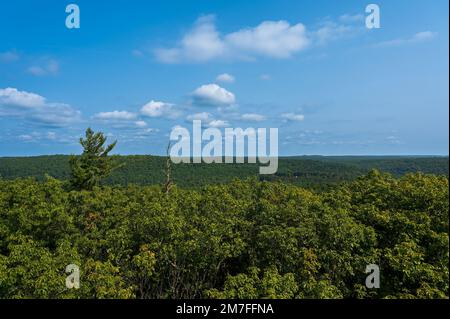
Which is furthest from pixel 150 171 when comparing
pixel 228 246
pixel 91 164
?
pixel 228 246

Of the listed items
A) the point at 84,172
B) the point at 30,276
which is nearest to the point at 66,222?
the point at 30,276

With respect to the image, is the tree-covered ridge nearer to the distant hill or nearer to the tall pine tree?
the tall pine tree

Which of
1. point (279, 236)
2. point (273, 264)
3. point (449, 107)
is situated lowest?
point (273, 264)

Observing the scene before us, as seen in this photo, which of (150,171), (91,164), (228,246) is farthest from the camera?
(150,171)

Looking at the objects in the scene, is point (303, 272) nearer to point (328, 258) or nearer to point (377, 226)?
point (328, 258)

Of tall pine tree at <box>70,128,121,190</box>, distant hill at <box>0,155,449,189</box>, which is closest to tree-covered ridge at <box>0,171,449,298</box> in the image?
tall pine tree at <box>70,128,121,190</box>

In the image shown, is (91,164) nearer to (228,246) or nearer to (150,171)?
(228,246)

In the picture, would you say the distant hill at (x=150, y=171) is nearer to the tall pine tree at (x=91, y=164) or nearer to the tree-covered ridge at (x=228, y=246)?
the tall pine tree at (x=91, y=164)

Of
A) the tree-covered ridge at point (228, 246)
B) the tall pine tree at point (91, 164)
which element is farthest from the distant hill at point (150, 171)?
the tree-covered ridge at point (228, 246)
